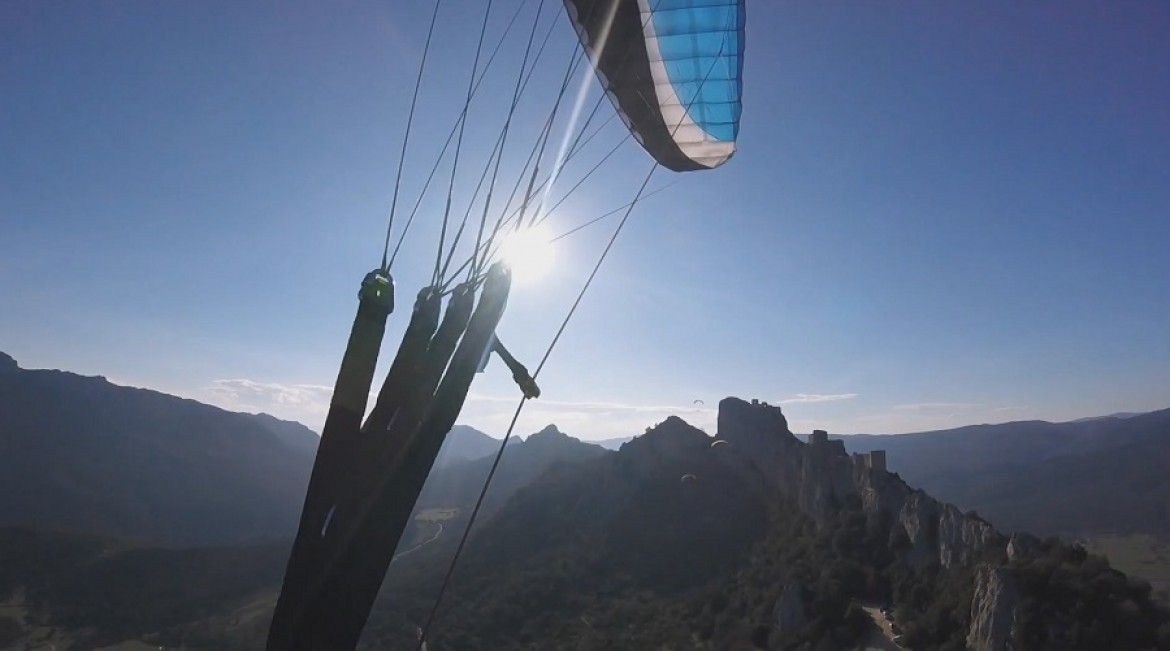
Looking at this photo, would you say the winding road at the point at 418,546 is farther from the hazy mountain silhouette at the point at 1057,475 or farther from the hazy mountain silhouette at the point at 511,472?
the hazy mountain silhouette at the point at 1057,475

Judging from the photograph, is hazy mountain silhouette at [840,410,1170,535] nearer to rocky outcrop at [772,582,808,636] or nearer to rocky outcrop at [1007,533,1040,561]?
rocky outcrop at [772,582,808,636]

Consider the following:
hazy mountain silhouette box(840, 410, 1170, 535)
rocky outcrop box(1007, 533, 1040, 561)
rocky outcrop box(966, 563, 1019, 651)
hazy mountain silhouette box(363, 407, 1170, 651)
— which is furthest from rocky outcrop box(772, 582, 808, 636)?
hazy mountain silhouette box(840, 410, 1170, 535)

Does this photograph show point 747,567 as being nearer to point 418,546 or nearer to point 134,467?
point 418,546

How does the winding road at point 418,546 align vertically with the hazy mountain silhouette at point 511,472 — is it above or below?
below

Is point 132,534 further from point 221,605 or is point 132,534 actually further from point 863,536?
point 863,536

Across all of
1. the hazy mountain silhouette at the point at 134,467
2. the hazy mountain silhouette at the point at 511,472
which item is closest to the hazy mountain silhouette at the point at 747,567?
the hazy mountain silhouette at the point at 511,472
